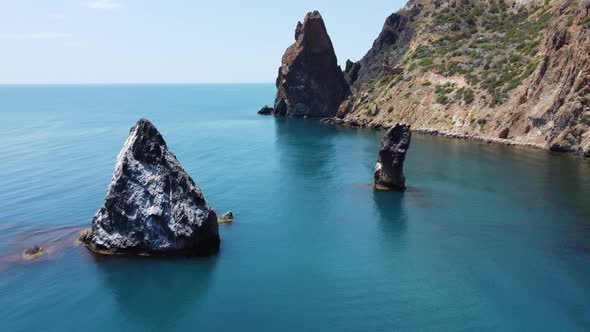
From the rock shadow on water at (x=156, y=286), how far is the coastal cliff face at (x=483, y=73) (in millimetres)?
71335

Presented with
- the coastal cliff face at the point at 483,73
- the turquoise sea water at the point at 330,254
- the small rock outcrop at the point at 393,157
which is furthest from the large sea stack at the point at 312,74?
the small rock outcrop at the point at 393,157

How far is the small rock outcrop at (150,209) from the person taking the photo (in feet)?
145

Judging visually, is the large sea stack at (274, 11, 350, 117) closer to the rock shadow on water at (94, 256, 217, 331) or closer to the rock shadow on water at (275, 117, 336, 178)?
the rock shadow on water at (275, 117, 336, 178)

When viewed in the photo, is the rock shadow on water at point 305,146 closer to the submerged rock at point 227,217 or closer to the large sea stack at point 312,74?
the large sea stack at point 312,74

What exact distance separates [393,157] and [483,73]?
2653 inches

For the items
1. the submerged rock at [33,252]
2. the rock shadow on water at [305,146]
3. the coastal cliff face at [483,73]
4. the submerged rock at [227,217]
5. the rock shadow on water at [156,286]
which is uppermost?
the coastal cliff face at [483,73]

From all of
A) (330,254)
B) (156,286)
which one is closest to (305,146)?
(330,254)

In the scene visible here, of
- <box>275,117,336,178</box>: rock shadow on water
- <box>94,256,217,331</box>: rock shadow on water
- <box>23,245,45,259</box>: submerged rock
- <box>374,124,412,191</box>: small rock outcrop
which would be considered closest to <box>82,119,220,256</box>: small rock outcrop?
<box>94,256,217,331</box>: rock shadow on water

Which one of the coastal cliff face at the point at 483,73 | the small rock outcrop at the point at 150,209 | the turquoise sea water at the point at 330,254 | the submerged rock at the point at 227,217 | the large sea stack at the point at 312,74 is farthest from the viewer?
the large sea stack at the point at 312,74

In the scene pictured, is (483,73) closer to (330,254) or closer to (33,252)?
(330,254)

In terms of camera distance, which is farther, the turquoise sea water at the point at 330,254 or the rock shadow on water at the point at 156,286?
the rock shadow on water at the point at 156,286

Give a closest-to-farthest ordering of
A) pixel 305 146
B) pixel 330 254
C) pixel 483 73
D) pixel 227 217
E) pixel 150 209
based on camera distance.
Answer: pixel 150 209 < pixel 330 254 < pixel 227 217 < pixel 305 146 < pixel 483 73

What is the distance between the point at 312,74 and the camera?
160 m

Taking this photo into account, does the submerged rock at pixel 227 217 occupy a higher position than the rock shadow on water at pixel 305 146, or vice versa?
the rock shadow on water at pixel 305 146
